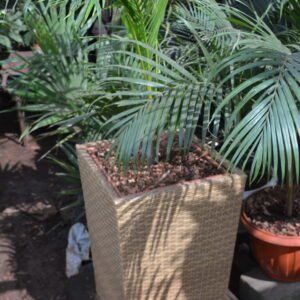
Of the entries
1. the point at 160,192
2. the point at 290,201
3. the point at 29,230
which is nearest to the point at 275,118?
the point at 160,192

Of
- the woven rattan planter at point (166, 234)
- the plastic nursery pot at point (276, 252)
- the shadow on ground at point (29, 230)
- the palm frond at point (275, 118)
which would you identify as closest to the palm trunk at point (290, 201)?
the plastic nursery pot at point (276, 252)

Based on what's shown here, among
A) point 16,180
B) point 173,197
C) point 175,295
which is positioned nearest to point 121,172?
point 173,197

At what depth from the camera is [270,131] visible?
1.19m

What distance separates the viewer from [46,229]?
9.19 ft

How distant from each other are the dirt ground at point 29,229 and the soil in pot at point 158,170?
2.84 feet

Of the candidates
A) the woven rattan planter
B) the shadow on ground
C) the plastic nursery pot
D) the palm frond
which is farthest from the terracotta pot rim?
the shadow on ground

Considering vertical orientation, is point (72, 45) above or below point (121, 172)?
above

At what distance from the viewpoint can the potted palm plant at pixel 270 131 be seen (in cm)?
119

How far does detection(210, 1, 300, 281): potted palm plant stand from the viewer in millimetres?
1193

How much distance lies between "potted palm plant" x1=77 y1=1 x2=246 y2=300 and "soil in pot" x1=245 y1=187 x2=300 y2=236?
0.59 feet

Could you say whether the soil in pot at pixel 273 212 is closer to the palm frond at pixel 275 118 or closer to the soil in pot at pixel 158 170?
the soil in pot at pixel 158 170

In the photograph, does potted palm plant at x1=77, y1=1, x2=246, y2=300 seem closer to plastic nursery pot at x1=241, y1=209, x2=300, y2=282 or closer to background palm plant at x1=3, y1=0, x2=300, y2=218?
background palm plant at x1=3, y1=0, x2=300, y2=218

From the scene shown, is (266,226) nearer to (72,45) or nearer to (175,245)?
(175,245)

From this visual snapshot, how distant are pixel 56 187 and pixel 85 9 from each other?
1889mm
